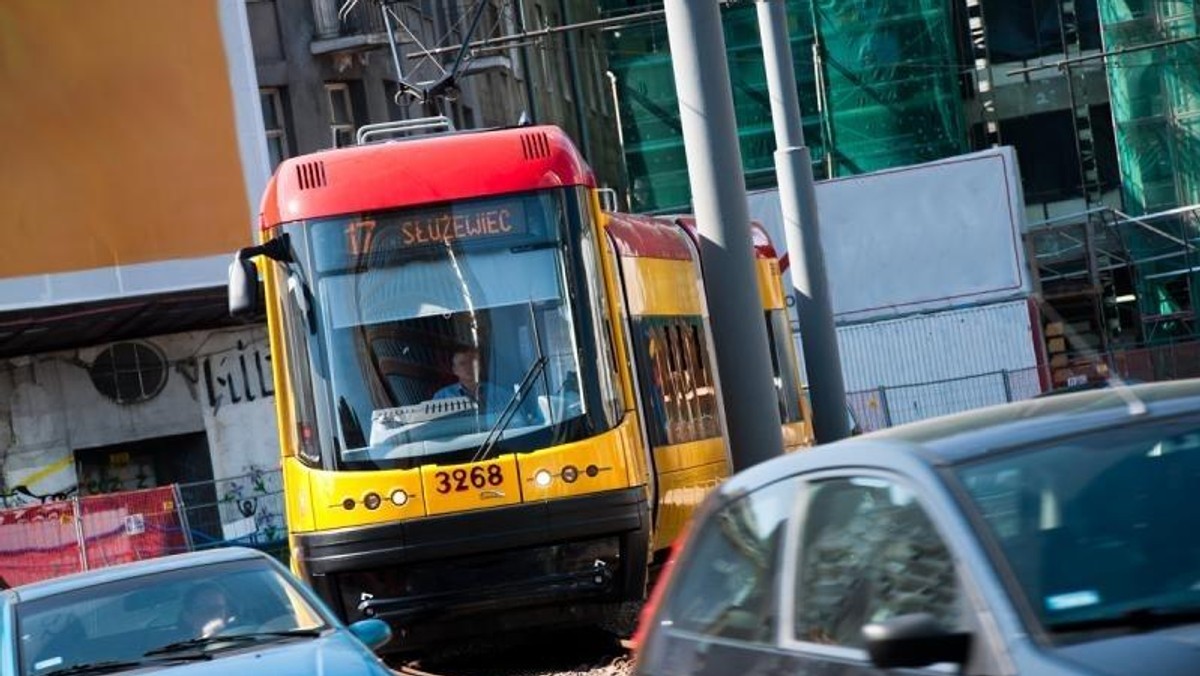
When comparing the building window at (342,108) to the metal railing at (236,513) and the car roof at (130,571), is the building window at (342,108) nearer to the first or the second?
the metal railing at (236,513)

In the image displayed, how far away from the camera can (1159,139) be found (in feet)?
151

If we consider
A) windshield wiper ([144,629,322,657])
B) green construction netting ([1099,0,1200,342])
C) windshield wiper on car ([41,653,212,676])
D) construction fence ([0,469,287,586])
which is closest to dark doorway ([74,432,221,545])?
construction fence ([0,469,287,586])

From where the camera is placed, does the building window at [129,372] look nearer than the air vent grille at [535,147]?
No

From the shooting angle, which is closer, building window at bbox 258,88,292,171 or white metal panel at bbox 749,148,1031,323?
building window at bbox 258,88,292,171

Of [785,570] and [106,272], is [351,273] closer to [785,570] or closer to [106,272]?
[785,570]

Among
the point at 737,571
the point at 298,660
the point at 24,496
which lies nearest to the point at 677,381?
the point at 298,660

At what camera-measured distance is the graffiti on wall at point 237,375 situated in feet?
112

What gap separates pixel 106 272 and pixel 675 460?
1436 centimetres

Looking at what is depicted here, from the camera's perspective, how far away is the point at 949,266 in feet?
130

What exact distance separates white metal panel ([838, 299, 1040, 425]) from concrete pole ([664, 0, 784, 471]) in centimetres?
2059

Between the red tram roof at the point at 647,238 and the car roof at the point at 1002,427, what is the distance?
10.5m

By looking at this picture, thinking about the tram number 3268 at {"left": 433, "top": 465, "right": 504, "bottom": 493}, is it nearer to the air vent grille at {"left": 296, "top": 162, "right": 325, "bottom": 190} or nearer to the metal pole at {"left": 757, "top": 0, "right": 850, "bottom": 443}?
the air vent grille at {"left": 296, "top": 162, "right": 325, "bottom": 190}

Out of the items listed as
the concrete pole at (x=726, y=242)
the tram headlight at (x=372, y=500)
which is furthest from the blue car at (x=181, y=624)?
the concrete pole at (x=726, y=242)

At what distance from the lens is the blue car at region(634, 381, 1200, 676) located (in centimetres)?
487
